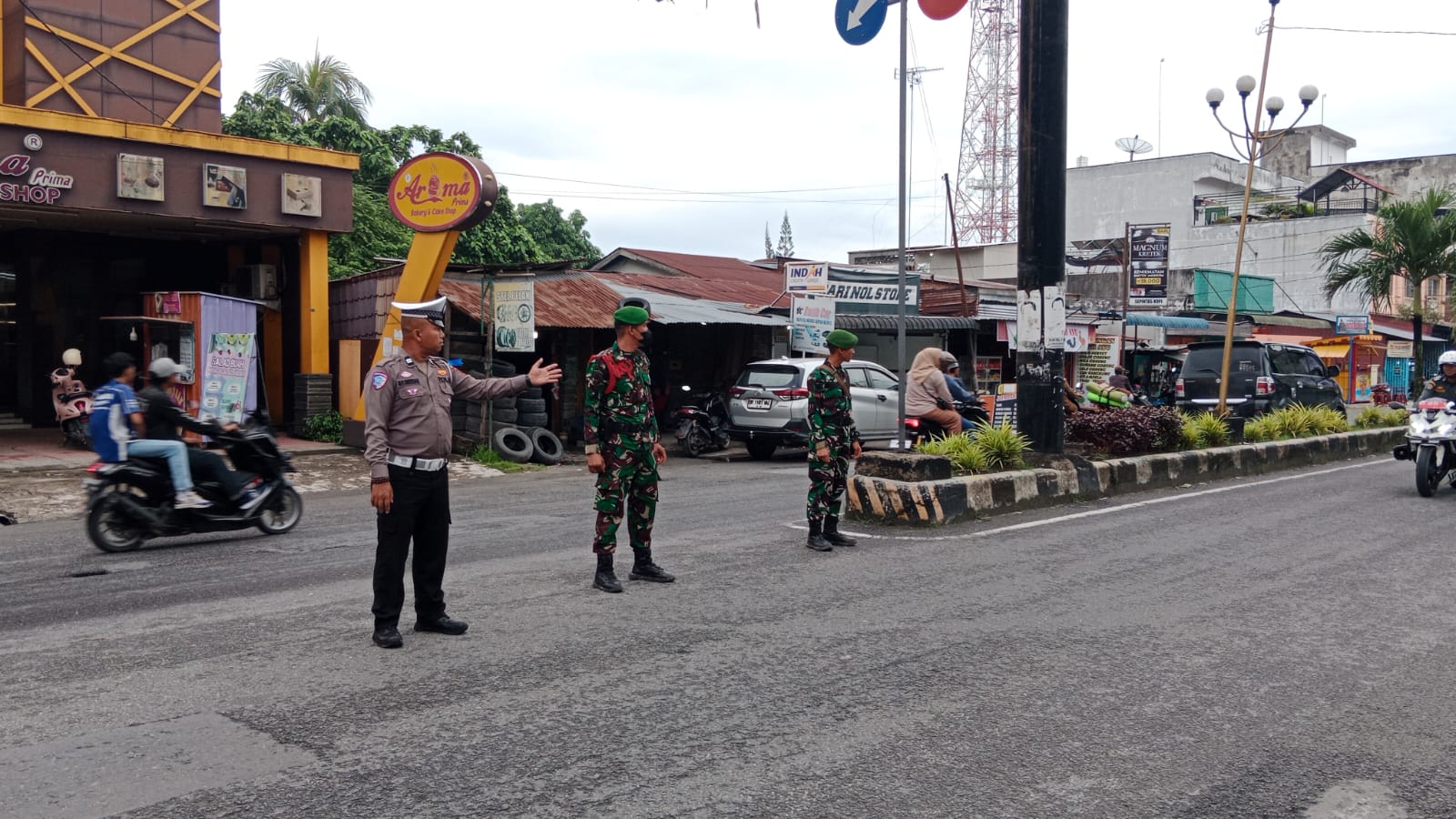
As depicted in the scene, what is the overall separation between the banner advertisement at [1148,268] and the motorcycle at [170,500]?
2981 cm

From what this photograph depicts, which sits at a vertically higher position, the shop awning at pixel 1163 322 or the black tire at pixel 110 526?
the shop awning at pixel 1163 322

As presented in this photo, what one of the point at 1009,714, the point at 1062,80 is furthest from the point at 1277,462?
the point at 1009,714

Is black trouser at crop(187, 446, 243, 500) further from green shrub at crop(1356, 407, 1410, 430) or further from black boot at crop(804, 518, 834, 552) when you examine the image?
green shrub at crop(1356, 407, 1410, 430)

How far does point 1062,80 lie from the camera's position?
11492mm

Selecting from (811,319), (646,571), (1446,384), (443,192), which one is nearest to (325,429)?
(443,192)

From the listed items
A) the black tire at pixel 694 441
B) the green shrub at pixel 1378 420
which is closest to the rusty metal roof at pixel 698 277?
the black tire at pixel 694 441

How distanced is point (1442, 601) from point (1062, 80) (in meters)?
6.54

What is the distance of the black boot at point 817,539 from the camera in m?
8.49

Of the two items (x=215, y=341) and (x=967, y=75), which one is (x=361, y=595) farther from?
(x=967, y=75)

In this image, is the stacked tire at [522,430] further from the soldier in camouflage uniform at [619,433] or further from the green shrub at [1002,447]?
the soldier in camouflage uniform at [619,433]

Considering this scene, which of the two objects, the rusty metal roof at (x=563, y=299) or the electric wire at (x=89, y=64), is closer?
the electric wire at (x=89, y=64)

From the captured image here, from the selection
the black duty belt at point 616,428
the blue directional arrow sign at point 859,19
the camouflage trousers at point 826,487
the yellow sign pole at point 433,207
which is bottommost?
the camouflage trousers at point 826,487

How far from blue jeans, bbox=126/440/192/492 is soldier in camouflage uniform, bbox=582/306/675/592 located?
4.02 meters

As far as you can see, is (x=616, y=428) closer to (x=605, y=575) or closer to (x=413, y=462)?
(x=605, y=575)
